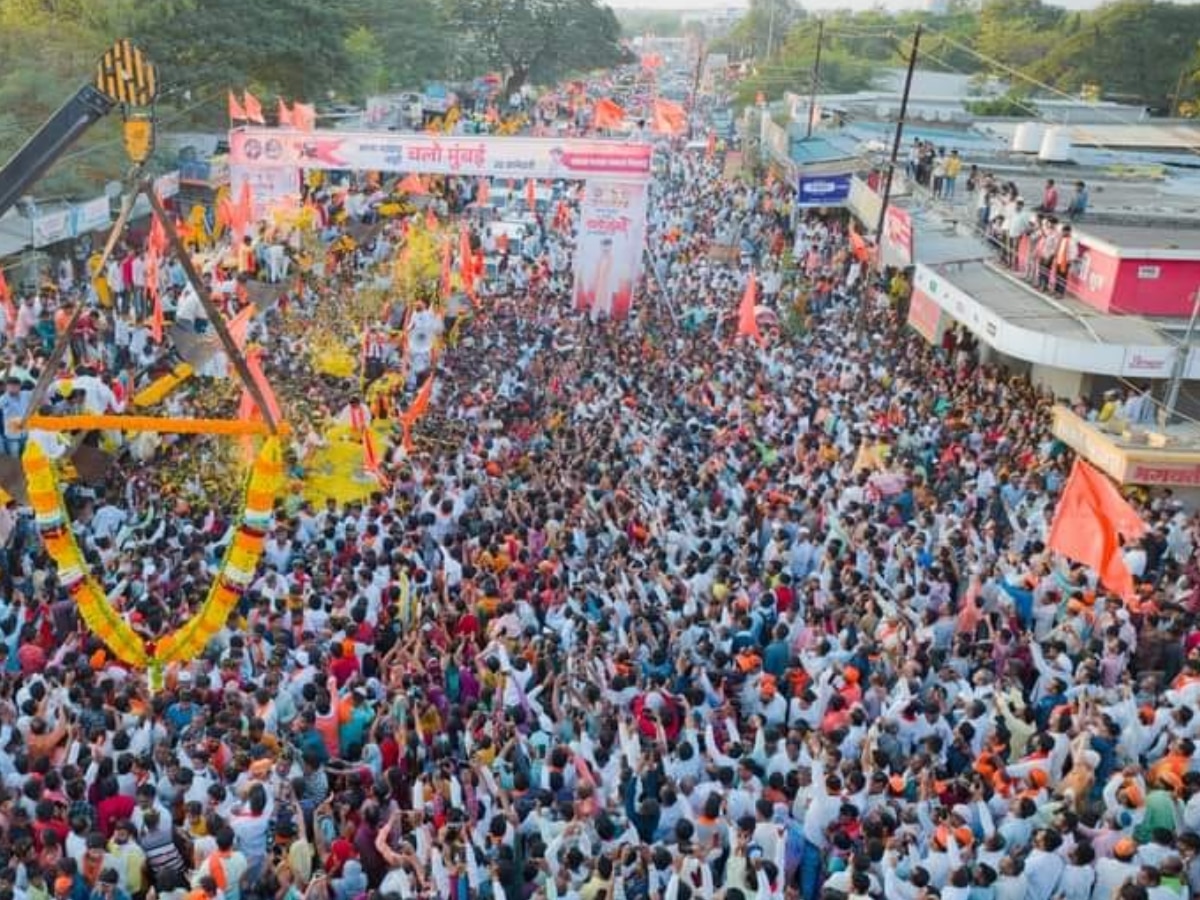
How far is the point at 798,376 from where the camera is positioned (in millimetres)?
16844

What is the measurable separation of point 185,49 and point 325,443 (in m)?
21.5

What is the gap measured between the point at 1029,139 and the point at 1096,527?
874 inches

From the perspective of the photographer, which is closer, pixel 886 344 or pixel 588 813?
pixel 588 813

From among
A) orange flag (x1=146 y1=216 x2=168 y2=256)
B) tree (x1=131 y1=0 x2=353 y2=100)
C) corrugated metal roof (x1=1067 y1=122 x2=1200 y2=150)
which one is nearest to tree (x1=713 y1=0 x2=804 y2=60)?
corrugated metal roof (x1=1067 y1=122 x2=1200 y2=150)

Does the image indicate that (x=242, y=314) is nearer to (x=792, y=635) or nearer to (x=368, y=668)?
(x=368, y=668)

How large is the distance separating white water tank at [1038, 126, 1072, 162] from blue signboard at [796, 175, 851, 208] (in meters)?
5.24

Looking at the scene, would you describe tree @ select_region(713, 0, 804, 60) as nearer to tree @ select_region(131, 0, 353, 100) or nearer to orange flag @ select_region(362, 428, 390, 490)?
tree @ select_region(131, 0, 353, 100)

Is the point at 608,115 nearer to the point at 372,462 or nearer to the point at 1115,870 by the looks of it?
the point at 372,462

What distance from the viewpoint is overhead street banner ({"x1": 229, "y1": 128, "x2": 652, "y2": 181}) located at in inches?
819

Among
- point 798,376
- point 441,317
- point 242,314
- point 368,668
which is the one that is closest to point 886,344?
point 798,376

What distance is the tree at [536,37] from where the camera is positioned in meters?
64.4

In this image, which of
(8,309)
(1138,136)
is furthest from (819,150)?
(8,309)

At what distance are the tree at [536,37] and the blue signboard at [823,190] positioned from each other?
1730 inches

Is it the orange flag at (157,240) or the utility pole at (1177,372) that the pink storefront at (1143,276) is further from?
the orange flag at (157,240)
